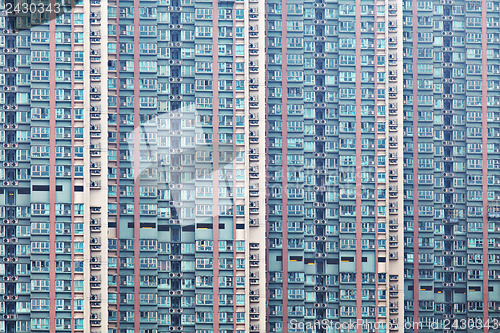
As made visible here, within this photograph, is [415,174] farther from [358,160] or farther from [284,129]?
[284,129]

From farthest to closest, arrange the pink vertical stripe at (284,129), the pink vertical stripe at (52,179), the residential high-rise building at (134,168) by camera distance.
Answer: the pink vertical stripe at (284,129) < the residential high-rise building at (134,168) < the pink vertical stripe at (52,179)

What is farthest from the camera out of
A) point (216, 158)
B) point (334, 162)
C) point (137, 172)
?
point (334, 162)

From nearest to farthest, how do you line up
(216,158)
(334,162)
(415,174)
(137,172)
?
(216,158)
(137,172)
(334,162)
(415,174)

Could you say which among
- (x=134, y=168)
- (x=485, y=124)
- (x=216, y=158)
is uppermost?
(x=485, y=124)

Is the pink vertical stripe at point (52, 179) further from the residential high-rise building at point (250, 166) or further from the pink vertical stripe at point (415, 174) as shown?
the pink vertical stripe at point (415, 174)

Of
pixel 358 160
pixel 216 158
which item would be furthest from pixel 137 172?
pixel 358 160

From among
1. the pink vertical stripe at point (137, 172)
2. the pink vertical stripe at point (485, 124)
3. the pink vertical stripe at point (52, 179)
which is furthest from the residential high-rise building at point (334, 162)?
the pink vertical stripe at point (52, 179)

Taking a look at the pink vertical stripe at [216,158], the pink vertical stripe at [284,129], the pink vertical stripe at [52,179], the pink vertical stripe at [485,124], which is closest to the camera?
the pink vertical stripe at [52,179]

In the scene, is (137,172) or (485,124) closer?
(137,172)

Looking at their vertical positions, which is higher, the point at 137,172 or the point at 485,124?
the point at 485,124
